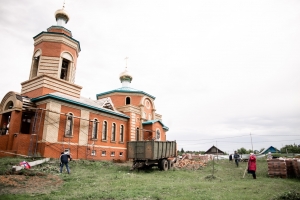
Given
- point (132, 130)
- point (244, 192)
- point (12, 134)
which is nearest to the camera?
point (244, 192)

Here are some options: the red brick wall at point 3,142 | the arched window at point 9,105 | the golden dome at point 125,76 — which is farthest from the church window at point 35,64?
the golden dome at point 125,76

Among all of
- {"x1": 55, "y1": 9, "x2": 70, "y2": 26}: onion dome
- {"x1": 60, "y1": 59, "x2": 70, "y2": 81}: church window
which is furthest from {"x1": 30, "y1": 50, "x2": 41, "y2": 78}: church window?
{"x1": 55, "y1": 9, "x2": 70, "y2": 26}: onion dome

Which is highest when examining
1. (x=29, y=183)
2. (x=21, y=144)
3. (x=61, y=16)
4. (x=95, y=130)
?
(x=61, y=16)

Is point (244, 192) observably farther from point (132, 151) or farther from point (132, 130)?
point (132, 130)

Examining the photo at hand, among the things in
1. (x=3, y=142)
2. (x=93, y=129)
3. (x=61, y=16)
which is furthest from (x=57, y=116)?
(x=61, y=16)

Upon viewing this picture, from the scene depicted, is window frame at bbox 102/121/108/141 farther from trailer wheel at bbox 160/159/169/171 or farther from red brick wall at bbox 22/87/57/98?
trailer wheel at bbox 160/159/169/171

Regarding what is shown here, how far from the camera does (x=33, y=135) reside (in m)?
16.1

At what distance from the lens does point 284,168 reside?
1348 cm

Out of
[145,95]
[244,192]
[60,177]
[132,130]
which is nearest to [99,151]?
[132,130]

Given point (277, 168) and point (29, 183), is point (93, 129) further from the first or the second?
point (277, 168)

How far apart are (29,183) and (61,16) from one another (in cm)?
1745

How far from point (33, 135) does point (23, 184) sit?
7.81 m

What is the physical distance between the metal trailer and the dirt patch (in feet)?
→ 19.6

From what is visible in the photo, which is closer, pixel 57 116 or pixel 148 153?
pixel 148 153
